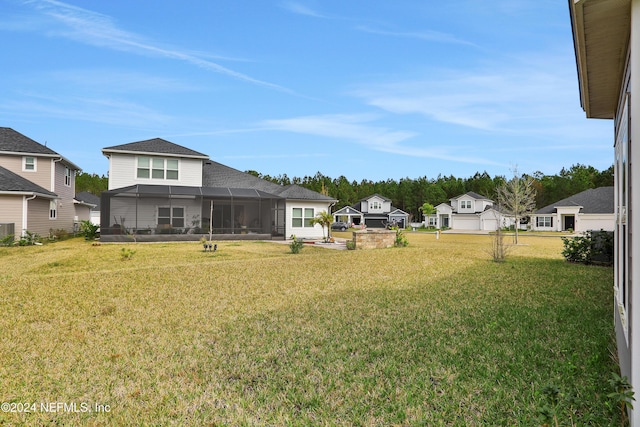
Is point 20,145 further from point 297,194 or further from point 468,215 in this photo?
point 468,215

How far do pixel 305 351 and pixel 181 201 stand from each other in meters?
22.6

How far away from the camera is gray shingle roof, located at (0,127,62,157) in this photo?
23.6 m

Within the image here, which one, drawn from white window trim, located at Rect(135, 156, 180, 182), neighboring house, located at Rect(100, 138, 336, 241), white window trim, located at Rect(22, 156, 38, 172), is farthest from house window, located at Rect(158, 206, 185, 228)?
white window trim, located at Rect(22, 156, 38, 172)

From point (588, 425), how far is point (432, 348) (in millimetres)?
1932

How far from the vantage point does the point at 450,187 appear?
244ft

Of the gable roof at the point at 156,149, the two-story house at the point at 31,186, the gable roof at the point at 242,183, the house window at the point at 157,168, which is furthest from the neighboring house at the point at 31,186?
the gable roof at the point at 242,183

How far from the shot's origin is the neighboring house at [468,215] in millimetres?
54344

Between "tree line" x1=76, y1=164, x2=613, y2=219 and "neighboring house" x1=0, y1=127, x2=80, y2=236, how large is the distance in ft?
118

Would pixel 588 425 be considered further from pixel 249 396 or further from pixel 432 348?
pixel 249 396

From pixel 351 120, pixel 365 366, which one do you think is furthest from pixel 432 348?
pixel 351 120

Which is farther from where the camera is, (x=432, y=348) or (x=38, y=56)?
(x=38, y=56)

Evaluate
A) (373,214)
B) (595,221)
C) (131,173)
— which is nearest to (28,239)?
(131,173)

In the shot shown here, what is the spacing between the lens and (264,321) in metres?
6.05

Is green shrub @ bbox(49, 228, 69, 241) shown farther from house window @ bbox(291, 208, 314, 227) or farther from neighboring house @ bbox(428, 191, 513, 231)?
neighboring house @ bbox(428, 191, 513, 231)
